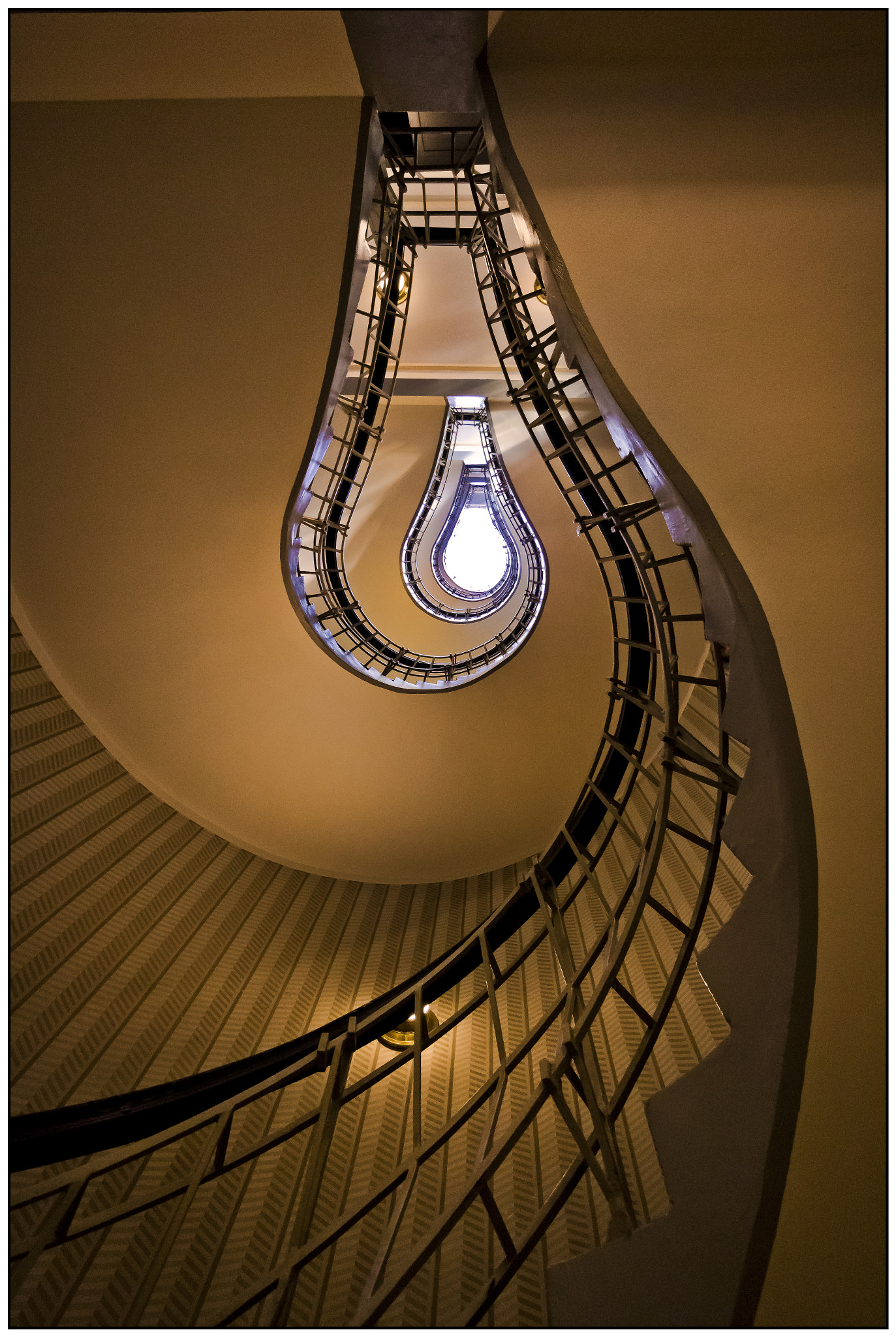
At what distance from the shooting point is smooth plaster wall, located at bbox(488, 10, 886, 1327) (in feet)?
5.46

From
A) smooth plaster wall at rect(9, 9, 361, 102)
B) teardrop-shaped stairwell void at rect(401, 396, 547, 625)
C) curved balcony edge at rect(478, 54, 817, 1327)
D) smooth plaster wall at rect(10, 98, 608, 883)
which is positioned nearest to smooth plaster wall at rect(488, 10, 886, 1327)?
curved balcony edge at rect(478, 54, 817, 1327)

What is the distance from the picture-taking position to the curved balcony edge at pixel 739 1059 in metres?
1.63

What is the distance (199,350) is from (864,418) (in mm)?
3614

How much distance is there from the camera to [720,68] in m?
2.64

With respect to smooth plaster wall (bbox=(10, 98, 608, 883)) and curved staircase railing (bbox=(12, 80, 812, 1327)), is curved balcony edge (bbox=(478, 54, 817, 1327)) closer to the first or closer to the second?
curved staircase railing (bbox=(12, 80, 812, 1327))

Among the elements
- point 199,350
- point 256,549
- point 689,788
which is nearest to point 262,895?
point 256,549

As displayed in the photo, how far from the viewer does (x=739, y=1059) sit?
1773mm

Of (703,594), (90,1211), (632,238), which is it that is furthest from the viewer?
(90,1211)

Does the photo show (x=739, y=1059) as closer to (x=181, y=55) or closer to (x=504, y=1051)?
(x=504, y=1051)

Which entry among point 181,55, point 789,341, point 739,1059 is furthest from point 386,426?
point 739,1059

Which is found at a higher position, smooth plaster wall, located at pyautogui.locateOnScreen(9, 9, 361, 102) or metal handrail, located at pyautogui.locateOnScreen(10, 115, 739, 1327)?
smooth plaster wall, located at pyautogui.locateOnScreen(9, 9, 361, 102)

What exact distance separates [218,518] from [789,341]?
373cm

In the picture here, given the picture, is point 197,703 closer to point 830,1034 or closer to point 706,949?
point 706,949

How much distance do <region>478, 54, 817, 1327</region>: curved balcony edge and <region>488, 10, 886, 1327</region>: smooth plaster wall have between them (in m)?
0.05
